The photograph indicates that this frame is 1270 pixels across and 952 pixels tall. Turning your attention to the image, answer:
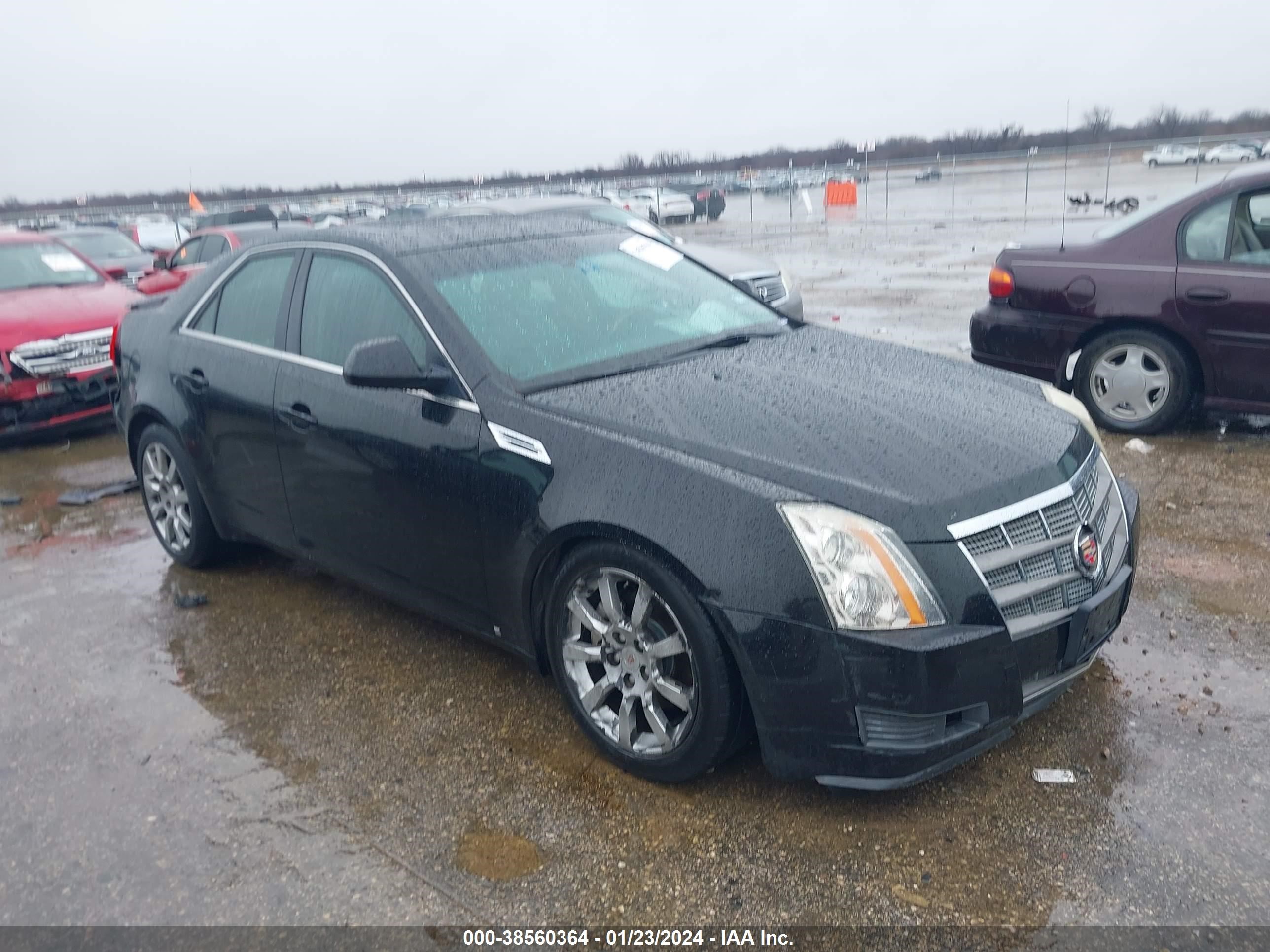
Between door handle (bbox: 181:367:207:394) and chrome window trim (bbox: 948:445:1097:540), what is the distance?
341 centimetres

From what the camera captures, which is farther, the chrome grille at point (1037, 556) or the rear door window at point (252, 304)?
the rear door window at point (252, 304)

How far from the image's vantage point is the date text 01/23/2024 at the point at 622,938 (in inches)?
105

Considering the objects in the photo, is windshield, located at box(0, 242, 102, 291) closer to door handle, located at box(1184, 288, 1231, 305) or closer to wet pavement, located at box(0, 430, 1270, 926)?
wet pavement, located at box(0, 430, 1270, 926)

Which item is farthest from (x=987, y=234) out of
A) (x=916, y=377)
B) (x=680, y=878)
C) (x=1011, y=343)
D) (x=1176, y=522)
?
(x=680, y=878)

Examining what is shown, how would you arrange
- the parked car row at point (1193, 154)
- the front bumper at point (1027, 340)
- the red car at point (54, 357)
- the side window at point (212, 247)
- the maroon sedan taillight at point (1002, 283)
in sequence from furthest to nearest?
the parked car row at point (1193, 154), the side window at point (212, 247), the red car at point (54, 357), the maroon sedan taillight at point (1002, 283), the front bumper at point (1027, 340)

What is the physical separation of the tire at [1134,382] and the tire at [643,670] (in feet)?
14.9

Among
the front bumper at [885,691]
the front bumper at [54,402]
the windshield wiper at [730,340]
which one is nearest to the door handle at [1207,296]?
the windshield wiper at [730,340]

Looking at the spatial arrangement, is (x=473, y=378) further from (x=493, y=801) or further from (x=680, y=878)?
(x=680, y=878)

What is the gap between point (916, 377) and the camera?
3762 mm

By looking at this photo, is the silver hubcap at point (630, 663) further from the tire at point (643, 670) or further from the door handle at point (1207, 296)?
the door handle at point (1207, 296)

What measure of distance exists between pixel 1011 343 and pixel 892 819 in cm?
465

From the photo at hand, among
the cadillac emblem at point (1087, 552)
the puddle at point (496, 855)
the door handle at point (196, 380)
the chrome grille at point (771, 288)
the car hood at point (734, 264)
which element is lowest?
the puddle at point (496, 855)

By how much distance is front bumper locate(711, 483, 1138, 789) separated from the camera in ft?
9.14

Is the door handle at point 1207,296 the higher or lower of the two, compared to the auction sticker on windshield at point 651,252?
lower
